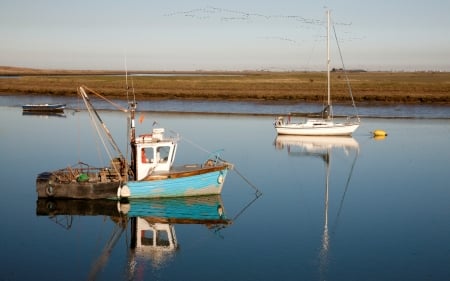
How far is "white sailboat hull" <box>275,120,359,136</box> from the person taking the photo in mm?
46844

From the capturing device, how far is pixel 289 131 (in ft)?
154

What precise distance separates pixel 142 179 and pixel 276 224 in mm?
6135

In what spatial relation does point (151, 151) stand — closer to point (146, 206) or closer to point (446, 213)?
point (146, 206)

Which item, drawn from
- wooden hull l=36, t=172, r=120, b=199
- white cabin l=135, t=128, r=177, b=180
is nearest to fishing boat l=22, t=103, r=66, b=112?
wooden hull l=36, t=172, r=120, b=199

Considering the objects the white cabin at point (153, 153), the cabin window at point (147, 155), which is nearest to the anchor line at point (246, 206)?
the white cabin at point (153, 153)

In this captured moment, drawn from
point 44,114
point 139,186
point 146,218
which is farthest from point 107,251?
point 44,114

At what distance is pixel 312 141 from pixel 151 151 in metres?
21.3

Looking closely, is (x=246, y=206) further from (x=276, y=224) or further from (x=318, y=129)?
(x=318, y=129)

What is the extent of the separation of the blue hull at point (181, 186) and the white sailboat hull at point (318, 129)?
21203mm

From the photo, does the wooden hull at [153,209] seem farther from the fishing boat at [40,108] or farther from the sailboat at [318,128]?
the fishing boat at [40,108]

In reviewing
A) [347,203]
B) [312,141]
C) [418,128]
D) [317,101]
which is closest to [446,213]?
[347,203]

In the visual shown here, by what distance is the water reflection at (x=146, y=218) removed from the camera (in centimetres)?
1873

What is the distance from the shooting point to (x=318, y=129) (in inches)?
1853

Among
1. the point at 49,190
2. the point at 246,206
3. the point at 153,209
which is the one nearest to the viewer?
the point at 153,209
